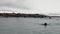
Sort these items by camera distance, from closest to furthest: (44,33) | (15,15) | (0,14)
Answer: (44,33) → (0,14) → (15,15)

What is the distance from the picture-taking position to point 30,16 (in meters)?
168

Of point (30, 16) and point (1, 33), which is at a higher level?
point (1, 33)

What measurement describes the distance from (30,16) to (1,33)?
121149 mm

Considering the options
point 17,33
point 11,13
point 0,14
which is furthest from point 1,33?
point 11,13

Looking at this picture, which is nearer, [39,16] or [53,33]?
[53,33]

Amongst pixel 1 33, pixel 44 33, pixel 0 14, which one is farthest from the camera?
pixel 0 14

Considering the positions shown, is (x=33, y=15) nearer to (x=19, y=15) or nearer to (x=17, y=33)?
(x=19, y=15)

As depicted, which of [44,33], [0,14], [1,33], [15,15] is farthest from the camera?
[15,15]

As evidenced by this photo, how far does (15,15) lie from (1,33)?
11117 cm

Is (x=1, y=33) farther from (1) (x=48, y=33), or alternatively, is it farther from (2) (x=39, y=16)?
(2) (x=39, y=16)

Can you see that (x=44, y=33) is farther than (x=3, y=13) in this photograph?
No

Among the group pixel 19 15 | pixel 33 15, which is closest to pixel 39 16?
pixel 33 15

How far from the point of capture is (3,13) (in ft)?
510

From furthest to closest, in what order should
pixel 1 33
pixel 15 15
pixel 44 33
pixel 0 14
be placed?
pixel 15 15, pixel 0 14, pixel 44 33, pixel 1 33
